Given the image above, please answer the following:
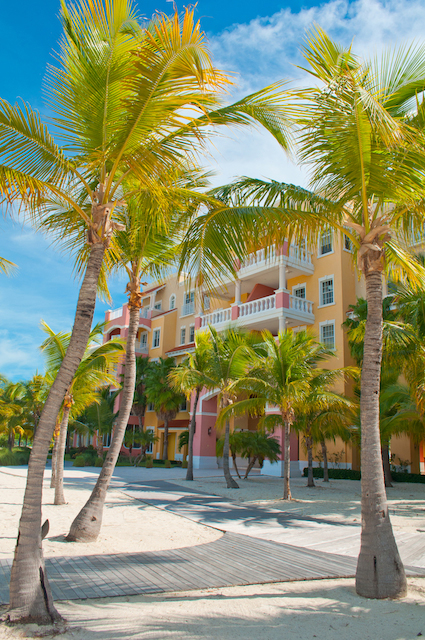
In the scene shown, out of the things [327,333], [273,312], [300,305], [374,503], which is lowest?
[374,503]

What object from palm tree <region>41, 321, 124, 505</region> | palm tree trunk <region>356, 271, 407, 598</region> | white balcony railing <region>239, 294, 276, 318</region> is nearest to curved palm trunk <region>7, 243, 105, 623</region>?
palm tree trunk <region>356, 271, 407, 598</region>

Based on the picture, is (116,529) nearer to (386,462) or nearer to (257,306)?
(386,462)

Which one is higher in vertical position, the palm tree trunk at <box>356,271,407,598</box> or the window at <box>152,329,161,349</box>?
the window at <box>152,329,161,349</box>

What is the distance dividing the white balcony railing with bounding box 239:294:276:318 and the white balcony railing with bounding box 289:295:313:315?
967 millimetres

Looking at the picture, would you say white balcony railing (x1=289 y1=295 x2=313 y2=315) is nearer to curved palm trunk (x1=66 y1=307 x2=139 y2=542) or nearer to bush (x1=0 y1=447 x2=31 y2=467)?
curved palm trunk (x1=66 y1=307 x2=139 y2=542)

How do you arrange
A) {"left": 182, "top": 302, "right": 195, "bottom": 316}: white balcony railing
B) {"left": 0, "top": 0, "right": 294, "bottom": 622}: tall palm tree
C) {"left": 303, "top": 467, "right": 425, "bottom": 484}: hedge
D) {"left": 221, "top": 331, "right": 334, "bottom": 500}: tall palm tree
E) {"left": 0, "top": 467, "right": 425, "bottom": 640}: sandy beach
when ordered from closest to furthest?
{"left": 0, "top": 467, "right": 425, "bottom": 640}: sandy beach
{"left": 0, "top": 0, "right": 294, "bottom": 622}: tall palm tree
{"left": 221, "top": 331, "right": 334, "bottom": 500}: tall palm tree
{"left": 303, "top": 467, "right": 425, "bottom": 484}: hedge
{"left": 182, "top": 302, "right": 195, "bottom": 316}: white balcony railing

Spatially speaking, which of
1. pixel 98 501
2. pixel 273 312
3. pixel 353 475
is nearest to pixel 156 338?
pixel 273 312

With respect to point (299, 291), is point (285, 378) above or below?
below

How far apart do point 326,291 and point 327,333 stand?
7.73 feet

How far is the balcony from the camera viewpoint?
24.5 metres

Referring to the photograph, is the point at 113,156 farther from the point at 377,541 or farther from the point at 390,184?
the point at 377,541

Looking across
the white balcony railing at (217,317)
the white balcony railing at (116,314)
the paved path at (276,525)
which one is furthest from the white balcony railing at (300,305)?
the white balcony railing at (116,314)

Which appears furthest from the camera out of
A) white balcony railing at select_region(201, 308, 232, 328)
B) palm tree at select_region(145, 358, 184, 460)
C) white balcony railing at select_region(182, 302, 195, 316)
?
white balcony railing at select_region(182, 302, 195, 316)

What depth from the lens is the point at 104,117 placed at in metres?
5.80
